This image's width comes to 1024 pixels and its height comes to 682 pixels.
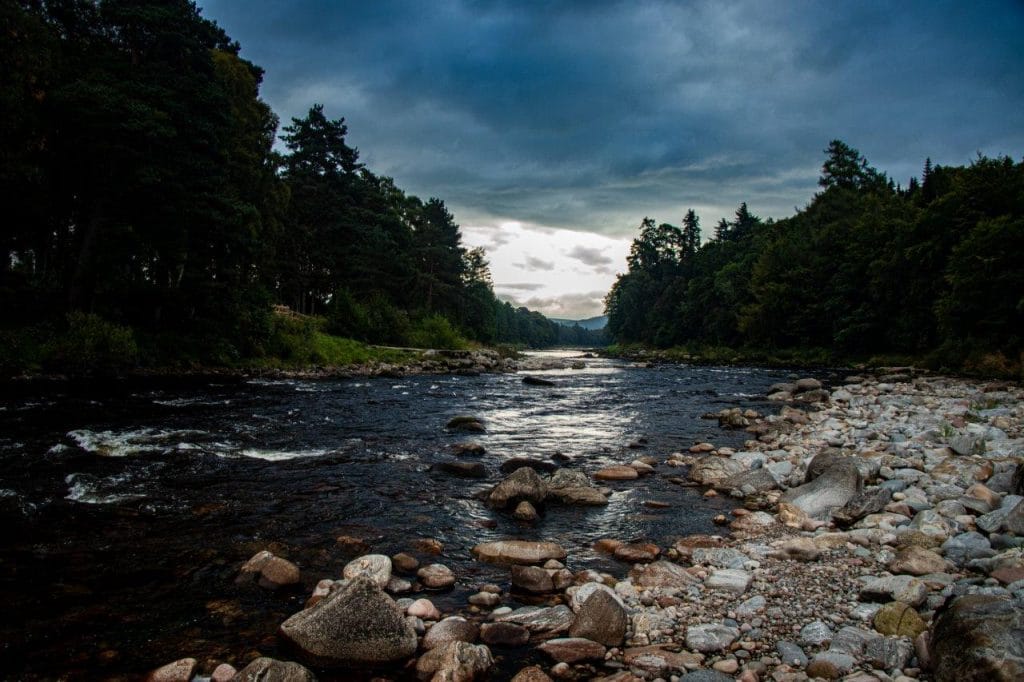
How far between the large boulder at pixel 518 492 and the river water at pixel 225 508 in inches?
10.9

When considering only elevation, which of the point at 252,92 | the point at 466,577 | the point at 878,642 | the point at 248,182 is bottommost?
the point at 466,577

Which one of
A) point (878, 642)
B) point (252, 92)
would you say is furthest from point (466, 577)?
point (252, 92)

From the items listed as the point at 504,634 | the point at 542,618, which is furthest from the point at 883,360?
the point at 504,634

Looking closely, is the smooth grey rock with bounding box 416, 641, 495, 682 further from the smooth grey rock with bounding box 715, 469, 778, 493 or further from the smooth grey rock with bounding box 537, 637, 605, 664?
the smooth grey rock with bounding box 715, 469, 778, 493

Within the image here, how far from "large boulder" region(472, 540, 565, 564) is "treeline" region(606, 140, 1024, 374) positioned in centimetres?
2961

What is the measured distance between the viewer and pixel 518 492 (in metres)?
7.77

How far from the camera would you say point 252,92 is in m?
33.4

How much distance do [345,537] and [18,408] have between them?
1317 centimetres

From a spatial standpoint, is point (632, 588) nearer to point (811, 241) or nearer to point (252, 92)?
point (252, 92)

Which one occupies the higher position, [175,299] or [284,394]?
[175,299]

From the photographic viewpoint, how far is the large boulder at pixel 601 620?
4188mm

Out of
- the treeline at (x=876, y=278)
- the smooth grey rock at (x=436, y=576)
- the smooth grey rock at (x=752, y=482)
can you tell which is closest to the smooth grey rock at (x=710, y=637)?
the smooth grey rock at (x=436, y=576)

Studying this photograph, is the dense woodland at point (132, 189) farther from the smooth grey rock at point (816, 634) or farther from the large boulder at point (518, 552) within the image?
the smooth grey rock at point (816, 634)

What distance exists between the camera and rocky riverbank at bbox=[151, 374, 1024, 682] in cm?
353
